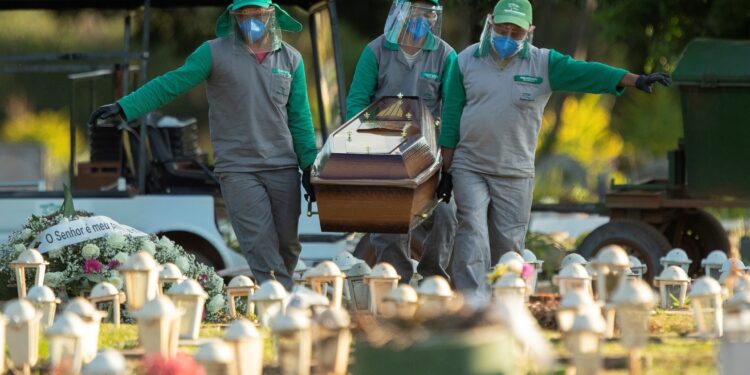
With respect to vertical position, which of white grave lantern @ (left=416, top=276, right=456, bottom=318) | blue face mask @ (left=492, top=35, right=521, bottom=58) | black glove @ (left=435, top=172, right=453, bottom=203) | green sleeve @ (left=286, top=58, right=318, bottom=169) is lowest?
white grave lantern @ (left=416, top=276, right=456, bottom=318)

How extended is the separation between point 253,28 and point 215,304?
161 cm

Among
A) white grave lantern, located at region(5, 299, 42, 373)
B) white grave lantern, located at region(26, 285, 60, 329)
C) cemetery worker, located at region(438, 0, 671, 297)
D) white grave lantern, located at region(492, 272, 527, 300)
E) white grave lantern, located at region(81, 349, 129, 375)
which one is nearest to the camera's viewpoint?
white grave lantern, located at region(81, 349, 129, 375)

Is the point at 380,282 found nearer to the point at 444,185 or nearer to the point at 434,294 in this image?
the point at 434,294

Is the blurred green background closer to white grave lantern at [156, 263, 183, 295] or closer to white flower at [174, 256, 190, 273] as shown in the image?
white flower at [174, 256, 190, 273]

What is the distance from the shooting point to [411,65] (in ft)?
33.4

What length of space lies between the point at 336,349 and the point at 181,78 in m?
3.43

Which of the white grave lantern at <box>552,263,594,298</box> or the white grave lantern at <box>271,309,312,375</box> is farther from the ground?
the white grave lantern at <box>552,263,594,298</box>

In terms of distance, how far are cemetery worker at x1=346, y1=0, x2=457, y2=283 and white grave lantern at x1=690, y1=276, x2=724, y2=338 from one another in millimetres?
2581

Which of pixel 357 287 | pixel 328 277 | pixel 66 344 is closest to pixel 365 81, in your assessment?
pixel 357 287

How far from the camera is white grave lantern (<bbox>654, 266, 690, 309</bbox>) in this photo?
9.19 m

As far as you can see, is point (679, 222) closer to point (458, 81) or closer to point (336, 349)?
point (458, 81)

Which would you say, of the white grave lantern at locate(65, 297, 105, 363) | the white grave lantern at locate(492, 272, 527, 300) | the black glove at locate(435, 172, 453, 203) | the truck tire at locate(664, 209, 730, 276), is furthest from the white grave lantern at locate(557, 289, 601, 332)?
the truck tire at locate(664, 209, 730, 276)

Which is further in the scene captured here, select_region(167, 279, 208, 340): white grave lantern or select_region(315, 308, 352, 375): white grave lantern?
select_region(167, 279, 208, 340): white grave lantern

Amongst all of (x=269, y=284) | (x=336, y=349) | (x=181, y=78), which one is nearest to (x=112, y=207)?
(x=181, y=78)
